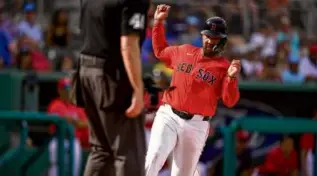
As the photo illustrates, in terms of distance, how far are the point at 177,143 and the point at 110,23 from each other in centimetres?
85

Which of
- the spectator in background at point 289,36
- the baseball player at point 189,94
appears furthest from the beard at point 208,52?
the spectator in background at point 289,36

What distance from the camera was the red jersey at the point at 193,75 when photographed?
16.4 feet

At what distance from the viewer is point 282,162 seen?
9.13m

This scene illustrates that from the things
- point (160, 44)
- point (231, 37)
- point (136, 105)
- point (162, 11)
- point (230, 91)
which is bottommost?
point (231, 37)

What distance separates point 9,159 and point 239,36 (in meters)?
6.32

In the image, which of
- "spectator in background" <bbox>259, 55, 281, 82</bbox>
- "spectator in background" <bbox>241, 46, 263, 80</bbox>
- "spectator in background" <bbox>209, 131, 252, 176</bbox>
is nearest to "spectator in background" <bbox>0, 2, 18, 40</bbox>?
"spectator in background" <bbox>241, 46, 263, 80</bbox>

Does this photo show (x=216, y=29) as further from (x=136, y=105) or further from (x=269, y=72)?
(x=269, y=72)

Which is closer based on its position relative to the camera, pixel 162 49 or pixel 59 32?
pixel 162 49

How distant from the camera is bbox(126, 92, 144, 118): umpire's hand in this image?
197 inches

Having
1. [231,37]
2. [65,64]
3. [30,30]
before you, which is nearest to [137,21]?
[65,64]

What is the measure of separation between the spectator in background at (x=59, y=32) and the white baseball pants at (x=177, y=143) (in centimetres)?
699

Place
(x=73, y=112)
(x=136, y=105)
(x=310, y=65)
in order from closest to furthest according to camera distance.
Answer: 1. (x=136, y=105)
2. (x=73, y=112)
3. (x=310, y=65)

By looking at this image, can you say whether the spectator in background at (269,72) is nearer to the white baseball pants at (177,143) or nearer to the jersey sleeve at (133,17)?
the white baseball pants at (177,143)

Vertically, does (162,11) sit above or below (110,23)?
above
